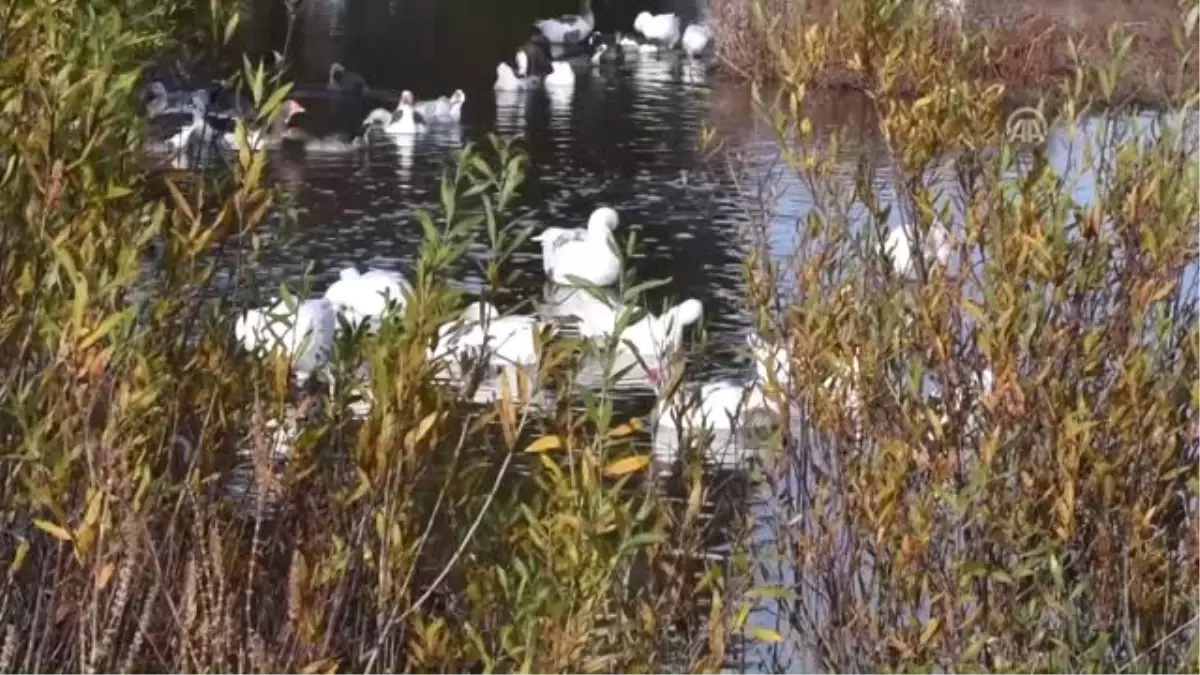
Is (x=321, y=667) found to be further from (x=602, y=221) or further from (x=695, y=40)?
(x=695, y=40)

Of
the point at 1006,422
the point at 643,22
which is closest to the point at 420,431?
the point at 1006,422

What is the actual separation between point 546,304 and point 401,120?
200 inches

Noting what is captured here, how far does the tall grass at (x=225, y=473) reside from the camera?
3020mm

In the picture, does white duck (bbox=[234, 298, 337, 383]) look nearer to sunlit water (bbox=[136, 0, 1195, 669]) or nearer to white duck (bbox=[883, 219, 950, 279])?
sunlit water (bbox=[136, 0, 1195, 669])

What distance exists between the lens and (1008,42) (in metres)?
11.8

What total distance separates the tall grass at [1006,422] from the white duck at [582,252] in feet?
15.9

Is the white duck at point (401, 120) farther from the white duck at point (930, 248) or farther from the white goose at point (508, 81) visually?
the white duck at point (930, 248)

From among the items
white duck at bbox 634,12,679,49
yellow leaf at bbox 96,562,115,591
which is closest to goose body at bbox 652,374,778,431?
yellow leaf at bbox 96,562,115,591

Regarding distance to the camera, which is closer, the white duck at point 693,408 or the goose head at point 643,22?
the white duck at point 693,408

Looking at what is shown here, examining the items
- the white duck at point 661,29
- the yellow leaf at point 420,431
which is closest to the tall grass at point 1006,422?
the yellow leaf at point 420,431

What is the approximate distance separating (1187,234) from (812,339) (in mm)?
680

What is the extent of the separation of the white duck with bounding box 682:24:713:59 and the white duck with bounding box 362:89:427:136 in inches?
232

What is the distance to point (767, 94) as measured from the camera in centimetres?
1619

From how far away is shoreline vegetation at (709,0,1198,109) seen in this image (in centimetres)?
453
